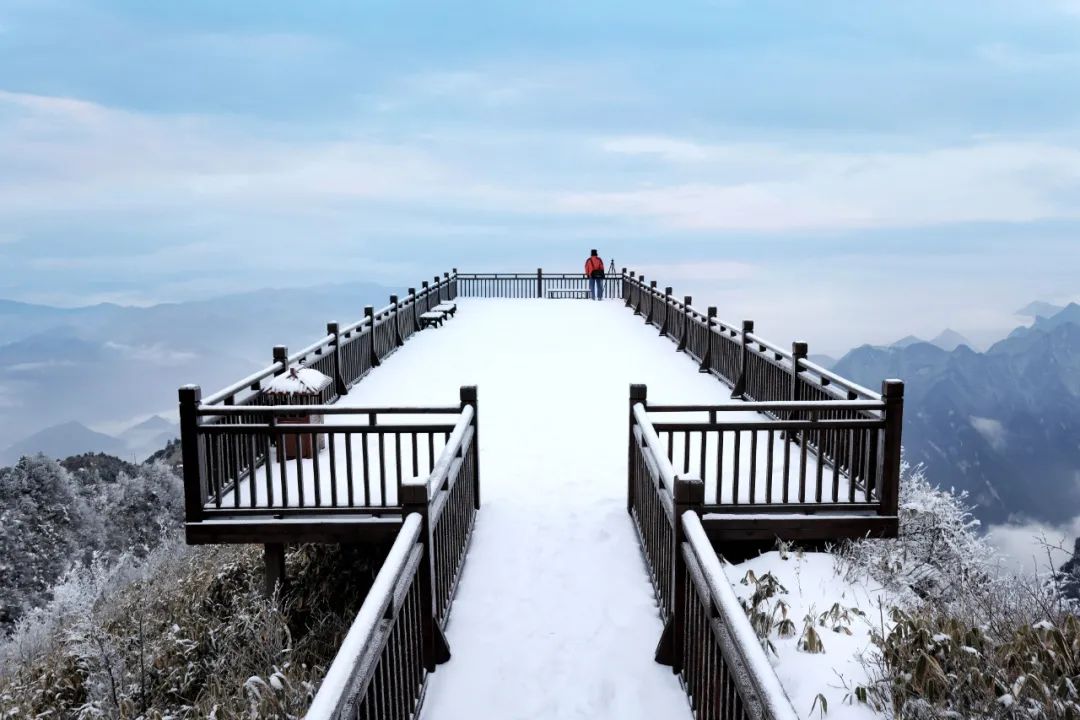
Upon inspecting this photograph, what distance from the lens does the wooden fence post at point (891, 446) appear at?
672cm

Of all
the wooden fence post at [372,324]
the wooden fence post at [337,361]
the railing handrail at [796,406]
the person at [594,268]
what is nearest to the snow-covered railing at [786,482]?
the railing handrail at [796,406]

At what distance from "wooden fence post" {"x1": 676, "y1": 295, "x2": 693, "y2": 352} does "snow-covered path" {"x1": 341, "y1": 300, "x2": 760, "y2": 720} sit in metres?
2.52

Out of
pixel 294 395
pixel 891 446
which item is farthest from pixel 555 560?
pixel 294 395

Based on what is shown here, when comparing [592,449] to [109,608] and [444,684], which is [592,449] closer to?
[444,684]

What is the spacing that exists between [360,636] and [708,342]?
12.8m

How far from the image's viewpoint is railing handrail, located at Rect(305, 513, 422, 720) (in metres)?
2.78

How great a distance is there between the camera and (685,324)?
58.5ft

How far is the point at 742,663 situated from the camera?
322 centimetres

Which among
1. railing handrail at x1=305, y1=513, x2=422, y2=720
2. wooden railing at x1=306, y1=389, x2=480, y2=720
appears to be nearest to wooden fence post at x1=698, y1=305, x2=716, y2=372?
wooden railing at x1=306, y1=389, x2=480, y2=720

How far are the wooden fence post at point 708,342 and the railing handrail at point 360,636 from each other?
11483 millimetres

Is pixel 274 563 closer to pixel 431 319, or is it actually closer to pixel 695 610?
pixel 695 610

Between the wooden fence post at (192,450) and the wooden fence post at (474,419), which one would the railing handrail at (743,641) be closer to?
the wooden fence post at (474,419)

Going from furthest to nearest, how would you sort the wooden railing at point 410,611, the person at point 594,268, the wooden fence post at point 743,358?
the person at point 594,268, the wooden fence post at point 743,358, the wooden railing at point 410,611

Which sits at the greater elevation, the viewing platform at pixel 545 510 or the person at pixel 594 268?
the person at pixel 594 268
